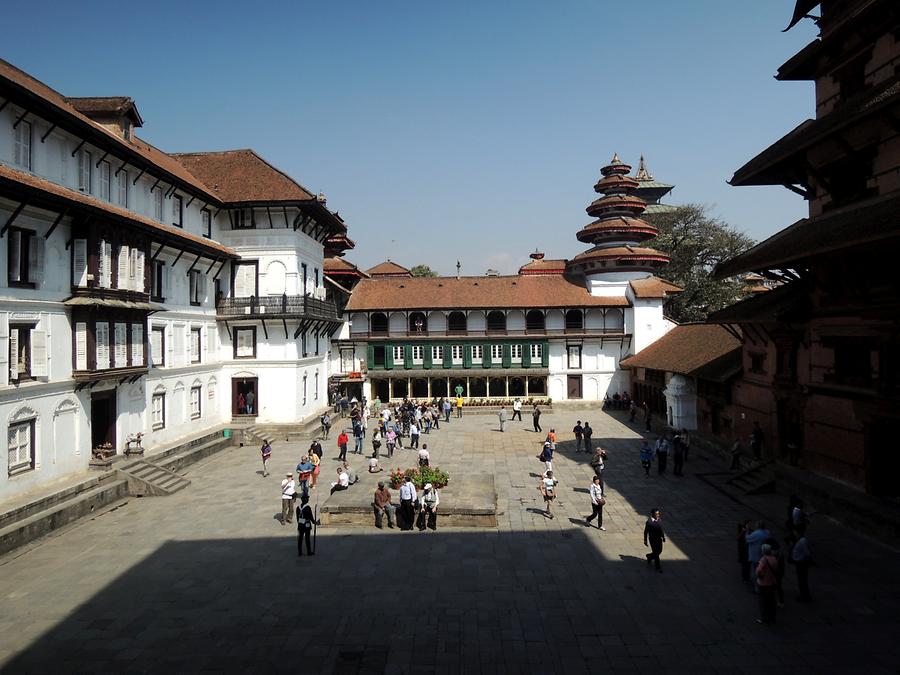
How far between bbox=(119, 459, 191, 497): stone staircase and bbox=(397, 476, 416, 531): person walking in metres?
9.04

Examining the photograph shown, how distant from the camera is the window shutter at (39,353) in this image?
16.1m

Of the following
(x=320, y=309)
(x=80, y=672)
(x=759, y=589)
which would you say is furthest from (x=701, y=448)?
(x=80, y=672)

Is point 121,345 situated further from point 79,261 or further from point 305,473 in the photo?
point 305,473

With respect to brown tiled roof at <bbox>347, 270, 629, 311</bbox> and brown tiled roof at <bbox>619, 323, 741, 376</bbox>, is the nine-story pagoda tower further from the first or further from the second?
brown tiled roof at <bbox>619, 323, 741, 376</bbox>

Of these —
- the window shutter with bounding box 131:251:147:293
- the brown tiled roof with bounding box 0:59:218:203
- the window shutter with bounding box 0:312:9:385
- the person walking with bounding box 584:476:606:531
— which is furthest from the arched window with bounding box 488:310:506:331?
the window shutter with bounding box 0:312:9:385

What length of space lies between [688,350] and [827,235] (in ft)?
→ 57.4

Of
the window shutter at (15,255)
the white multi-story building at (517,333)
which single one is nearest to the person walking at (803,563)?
the window shutter at (15,255)

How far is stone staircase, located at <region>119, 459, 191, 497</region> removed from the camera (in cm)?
1866

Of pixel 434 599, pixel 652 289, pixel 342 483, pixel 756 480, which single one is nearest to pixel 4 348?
pixel 342 483

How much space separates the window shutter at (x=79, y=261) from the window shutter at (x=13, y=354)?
271 centimetres

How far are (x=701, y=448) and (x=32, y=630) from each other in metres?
23.8

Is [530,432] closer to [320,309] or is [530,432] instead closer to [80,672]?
[320,309]

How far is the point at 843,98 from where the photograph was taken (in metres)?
15.9

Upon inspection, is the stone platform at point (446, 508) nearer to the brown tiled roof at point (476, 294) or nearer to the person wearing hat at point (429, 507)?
the person wearing hat at point (429, 507)
